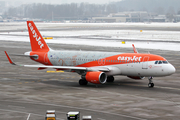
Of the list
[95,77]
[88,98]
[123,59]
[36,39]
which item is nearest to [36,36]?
[36,39]

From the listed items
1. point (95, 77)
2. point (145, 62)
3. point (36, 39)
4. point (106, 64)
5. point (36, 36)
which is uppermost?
point (36, 36)

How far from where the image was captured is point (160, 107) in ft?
92.8

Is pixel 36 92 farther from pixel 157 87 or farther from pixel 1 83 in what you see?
pixel 157 87

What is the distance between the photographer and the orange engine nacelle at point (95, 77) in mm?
36750

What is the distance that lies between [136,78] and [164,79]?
207 inches

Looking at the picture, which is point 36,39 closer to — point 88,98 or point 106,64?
point 106,64

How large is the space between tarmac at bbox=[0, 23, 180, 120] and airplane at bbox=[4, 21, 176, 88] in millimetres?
1525

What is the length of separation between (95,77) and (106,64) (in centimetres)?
338

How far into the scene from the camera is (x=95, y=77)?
121ft

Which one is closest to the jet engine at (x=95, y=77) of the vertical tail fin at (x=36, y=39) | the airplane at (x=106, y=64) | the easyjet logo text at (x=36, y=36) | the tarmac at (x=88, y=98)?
the airplane at (x=106, y=64)

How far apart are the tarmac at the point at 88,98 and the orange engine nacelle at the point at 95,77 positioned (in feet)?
3.08

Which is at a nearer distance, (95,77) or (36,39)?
(95,77)

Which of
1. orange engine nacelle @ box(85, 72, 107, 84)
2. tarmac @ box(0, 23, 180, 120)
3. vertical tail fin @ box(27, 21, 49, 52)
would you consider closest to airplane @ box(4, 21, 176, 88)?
orange engine nacelle @ box(85, 72, 107, 84)

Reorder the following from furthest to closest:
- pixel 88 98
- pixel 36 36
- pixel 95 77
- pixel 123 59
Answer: pixel 36 36
pixel 123 59
pixel 95 77
pixel 88 98
